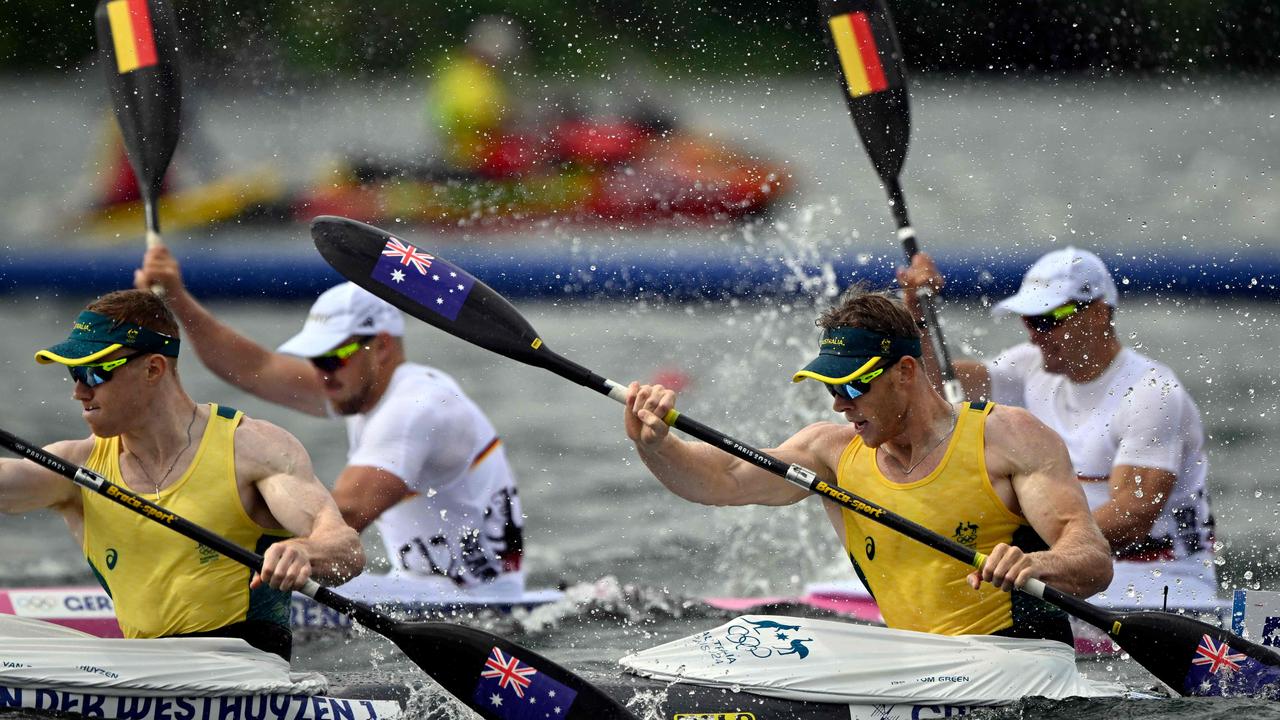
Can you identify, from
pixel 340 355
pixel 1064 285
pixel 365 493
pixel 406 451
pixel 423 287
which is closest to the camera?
pixel 423 287

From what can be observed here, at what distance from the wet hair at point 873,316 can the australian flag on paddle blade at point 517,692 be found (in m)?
1.28

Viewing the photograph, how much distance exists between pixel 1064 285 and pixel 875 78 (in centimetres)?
126

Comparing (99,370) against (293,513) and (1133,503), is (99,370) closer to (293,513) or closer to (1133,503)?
(293,513)

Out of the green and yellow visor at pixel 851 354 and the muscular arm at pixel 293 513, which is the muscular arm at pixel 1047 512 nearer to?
the green and yellow visor at pixel 851 354

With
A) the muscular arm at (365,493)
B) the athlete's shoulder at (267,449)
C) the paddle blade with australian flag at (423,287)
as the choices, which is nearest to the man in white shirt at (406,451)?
the muscular arm at (365,493)

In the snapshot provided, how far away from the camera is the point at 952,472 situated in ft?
16.3

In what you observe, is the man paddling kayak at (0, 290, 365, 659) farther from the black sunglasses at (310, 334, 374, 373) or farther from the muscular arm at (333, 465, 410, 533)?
the black sunglasses at (310, 334, 374, 373)

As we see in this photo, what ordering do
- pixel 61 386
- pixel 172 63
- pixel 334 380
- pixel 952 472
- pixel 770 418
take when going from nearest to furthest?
pixel 952 472 < pixel 334 380 < pixel 172 63 < pixel 770 418 < pixel 61 386

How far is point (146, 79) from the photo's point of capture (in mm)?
7398

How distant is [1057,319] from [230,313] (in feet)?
34.7

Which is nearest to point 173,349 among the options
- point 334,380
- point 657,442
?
point 657,442

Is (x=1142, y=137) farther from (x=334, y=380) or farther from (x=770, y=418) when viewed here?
(x=334, y=380)

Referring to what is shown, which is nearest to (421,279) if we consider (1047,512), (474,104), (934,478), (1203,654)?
(934,478)

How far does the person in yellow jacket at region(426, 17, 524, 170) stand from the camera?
70.2ft
